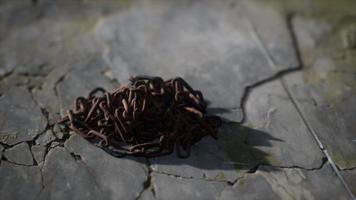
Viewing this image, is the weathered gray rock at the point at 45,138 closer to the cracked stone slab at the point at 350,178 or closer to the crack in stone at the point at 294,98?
the crack in stone at the point at 294,98

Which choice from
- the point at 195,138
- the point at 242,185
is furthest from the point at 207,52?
the point at 242,185

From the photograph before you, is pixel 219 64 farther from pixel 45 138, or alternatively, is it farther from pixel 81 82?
pixel 45 138

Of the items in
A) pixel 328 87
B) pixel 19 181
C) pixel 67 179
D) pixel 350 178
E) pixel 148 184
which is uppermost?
pixel 19 181

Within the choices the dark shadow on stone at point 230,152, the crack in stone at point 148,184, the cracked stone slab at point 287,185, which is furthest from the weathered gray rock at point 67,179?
the cracked stone slab at point 287,185

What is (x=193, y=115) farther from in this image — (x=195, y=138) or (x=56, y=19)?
(x=56, y=19)

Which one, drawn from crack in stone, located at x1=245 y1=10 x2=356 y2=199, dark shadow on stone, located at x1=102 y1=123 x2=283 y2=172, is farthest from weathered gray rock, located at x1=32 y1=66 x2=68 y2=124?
crack in stone, located at x1=245 y1=10 x2=356 y2=199

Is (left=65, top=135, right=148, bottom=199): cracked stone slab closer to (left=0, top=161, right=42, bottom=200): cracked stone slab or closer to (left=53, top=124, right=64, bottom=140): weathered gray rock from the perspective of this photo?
(left=53, top=124, right=64, bottom=140): weathered gray rock

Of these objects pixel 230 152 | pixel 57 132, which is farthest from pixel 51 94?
pixel 230 152

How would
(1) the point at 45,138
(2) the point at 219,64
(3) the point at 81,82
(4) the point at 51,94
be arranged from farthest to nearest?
(2) the point at 219,64 < (3) the point at 81,82 < (4) the point at 51,94 < (1) the point at 45,138

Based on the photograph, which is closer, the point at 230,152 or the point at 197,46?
the point at 230,152
